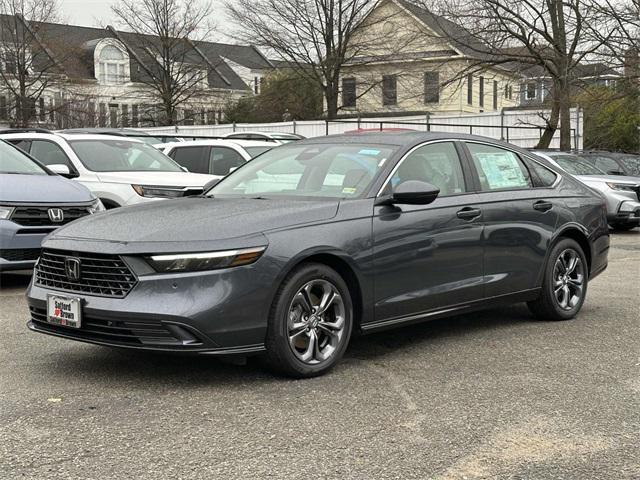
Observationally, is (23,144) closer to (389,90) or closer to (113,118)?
(389,90)

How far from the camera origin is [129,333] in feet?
15.0

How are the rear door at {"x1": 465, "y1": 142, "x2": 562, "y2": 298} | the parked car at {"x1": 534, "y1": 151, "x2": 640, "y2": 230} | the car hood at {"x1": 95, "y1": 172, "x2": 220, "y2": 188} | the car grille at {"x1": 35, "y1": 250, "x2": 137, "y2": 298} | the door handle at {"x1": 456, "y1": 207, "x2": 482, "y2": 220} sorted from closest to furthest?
the car grille at {"x1": 35, "y1": 250, "x2": 137, "y2": 298} → the door handle at {"x1": 456, "y1": 207, "x2": 482, "y2": 220} → the rear door at {"x1": 465, "y1": 142, "x2": 562, "y2": 298} → the car hood at {"x1": 95, "y1": 172, "x2": 220, "y2": 188} → the parked car at {"x1": 534, "y1": 151, "x2": 640, "y2": 230}

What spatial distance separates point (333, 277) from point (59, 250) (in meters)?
1.65

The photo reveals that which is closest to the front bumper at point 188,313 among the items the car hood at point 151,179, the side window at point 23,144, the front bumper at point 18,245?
the front bumper at point 18,245

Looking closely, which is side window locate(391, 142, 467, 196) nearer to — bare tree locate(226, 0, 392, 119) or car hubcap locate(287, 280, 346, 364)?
car hubcap locate(287, 280, 346, 364)

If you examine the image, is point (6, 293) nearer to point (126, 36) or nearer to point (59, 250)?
point (59, 250)

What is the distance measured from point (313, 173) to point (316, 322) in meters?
1.24

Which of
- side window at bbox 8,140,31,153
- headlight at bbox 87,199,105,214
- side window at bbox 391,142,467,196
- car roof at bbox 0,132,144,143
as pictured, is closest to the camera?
side window at bbox 391,142,467,196

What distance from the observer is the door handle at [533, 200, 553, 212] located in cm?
666

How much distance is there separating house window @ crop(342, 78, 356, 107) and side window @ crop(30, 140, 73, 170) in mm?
37251

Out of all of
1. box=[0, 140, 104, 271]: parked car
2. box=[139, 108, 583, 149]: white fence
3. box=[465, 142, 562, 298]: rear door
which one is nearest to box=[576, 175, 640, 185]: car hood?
box=[465, 142, 562, 298]: rear door

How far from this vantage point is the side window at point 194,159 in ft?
45.1

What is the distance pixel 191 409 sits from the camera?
434 centimetres

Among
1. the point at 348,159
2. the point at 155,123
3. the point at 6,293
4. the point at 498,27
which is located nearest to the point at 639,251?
the point at 348,159
